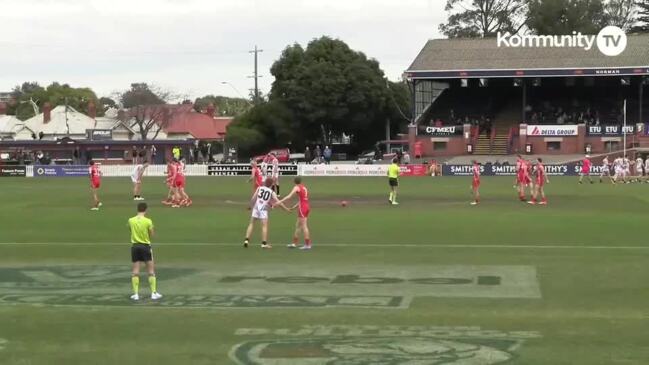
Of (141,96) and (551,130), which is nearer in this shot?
(551,130)

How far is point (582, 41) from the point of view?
79938 mm

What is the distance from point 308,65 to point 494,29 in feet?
95.3

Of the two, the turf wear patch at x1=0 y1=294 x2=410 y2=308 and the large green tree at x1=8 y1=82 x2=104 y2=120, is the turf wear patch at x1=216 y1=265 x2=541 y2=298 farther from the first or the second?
the large green tree at x1=8 y1=82 x2=104 y2=120

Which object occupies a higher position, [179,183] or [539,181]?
[179,183]

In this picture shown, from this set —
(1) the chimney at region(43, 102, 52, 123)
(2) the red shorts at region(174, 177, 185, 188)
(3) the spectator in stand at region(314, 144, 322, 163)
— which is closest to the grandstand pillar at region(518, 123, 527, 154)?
(3) the spectator in stand at region(314, 144, 322, 163)

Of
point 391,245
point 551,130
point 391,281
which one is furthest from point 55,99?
point 391,281

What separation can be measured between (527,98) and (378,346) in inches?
2915

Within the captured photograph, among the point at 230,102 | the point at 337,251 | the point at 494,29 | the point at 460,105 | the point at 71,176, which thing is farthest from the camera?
the point at 230,102

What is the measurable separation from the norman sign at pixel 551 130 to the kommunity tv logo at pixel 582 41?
9011mm

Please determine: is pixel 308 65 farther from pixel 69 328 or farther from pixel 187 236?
pixel 69 328

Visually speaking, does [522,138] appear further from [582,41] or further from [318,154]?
[318,154]

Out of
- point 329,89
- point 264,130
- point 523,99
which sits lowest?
point 264,130

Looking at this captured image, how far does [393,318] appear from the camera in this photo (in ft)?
43.4

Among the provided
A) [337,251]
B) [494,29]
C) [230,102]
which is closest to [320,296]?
[337,251]
